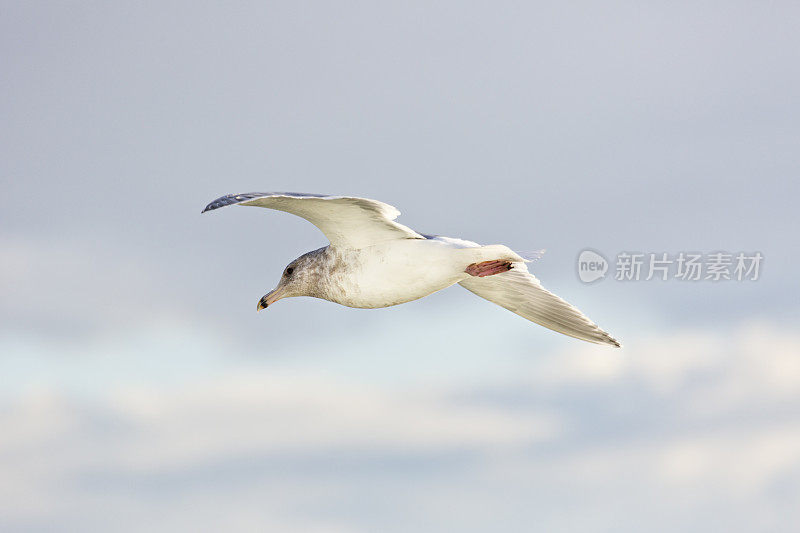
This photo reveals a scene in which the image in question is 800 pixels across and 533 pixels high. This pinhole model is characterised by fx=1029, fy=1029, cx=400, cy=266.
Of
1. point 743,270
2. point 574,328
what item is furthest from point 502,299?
point 743,270

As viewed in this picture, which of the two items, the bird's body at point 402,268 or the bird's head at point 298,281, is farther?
the bird's head at point 298,281

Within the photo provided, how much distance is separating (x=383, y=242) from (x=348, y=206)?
1024mm

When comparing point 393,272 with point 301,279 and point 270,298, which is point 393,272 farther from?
point 270,298

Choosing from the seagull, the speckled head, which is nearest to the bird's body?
the seagull

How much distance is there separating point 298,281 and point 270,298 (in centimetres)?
74

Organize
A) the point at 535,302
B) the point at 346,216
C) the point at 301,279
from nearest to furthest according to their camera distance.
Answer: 1. the point at 346,216
2. the point at 301,279
3. the point at 535,302

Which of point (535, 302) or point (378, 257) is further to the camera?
point (535, 302)

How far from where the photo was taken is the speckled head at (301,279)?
1469cm

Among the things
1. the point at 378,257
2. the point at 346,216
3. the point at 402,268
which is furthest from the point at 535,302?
the point at 346,216

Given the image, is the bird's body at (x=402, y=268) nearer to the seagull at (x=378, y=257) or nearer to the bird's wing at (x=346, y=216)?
the seagull at (x=378, y=257)

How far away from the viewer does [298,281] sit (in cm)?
1512

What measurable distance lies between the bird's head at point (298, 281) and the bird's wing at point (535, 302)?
245 centimetres

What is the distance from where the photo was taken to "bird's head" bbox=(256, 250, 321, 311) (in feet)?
48.6

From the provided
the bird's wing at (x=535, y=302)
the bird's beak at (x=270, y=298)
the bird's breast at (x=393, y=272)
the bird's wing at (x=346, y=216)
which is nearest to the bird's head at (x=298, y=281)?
the bird's beak at (x=270, y=298)
